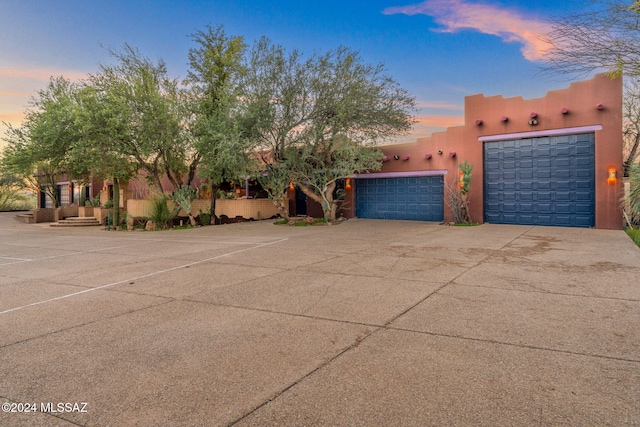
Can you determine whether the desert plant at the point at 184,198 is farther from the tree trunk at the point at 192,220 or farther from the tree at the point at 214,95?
the tree at the point at 214,95

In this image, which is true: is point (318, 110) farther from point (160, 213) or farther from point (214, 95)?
point (160, 213)

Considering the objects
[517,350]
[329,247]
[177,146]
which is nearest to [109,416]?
[517,350]

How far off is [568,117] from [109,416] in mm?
16833

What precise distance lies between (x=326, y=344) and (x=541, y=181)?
1481cm

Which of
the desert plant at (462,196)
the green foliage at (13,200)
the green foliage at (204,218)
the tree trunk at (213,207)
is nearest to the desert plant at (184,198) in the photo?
the green foliage at (204,218)

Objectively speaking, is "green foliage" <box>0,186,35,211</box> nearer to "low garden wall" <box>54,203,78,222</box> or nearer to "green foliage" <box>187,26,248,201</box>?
"low garden wall" <box>54,203,78,222</box>

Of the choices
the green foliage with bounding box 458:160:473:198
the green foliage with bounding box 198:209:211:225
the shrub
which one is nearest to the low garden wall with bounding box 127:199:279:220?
the green foliage with bounding box 198:209:211:225

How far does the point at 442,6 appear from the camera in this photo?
12.9 meters

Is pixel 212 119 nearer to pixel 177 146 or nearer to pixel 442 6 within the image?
pixel 177 146

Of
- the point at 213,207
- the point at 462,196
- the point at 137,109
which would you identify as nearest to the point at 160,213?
the point at 213,207

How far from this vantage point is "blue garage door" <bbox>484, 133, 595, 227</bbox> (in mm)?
14492

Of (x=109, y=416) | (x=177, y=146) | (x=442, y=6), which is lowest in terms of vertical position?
(x=109, y=416)

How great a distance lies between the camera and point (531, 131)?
→ 1539 cm

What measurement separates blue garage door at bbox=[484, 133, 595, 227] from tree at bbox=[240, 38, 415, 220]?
4.43 meters
